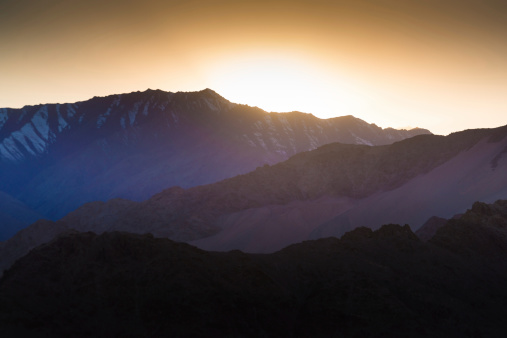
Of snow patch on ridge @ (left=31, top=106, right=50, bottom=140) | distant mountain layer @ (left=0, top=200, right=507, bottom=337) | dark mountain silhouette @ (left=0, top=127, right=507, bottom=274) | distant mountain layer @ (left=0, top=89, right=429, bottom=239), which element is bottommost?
distant mountain layer @ (left=0, top=200, right=507, bottom=337)

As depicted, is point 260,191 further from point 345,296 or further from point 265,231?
point 345,296

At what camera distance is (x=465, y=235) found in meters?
37.3

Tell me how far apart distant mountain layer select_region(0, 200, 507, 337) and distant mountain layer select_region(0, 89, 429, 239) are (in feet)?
344

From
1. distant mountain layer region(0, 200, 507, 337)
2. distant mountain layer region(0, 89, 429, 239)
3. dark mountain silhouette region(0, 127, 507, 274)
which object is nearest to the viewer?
distant mountain layer region(0, 200, 507, 337)

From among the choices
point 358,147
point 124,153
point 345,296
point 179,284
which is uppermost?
point 124,153

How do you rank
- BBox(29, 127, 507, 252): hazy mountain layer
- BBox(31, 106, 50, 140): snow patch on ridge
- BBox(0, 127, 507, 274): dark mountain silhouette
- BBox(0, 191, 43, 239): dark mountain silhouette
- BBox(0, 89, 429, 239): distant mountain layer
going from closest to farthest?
BBox(0, 127, 507, 274): dark mountain silhouette, BBox(29, 127, 507, 252): hazy mountain layer, BBox(0, 191, 43, 239): dark mountain silhouette, BBox(0, 89, 429, 239): distant mountain layer, BBox(31, 106, 50, 140): snow patch on ridge

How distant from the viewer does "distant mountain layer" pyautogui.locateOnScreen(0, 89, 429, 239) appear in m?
145

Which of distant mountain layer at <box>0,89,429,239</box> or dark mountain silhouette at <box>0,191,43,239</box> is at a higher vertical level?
distant mountain layer at <box>0,89,429,239</box>

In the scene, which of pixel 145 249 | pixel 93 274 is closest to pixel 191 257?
pixel 145 249

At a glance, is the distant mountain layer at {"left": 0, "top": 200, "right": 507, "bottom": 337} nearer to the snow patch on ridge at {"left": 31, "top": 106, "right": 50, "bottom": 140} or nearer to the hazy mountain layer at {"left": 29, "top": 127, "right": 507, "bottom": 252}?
the hazy mountain layer at {"left": 29, "top": 127, "right": 507, "bottom": 252}

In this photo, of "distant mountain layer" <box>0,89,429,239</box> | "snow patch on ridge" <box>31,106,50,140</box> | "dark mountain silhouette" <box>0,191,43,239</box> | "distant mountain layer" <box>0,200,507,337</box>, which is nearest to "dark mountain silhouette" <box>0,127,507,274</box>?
"distant mountain layer" <box>0,200,507,337</box>

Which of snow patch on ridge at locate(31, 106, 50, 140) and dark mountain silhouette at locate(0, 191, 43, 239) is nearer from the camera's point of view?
dark mountain silhouette at locate(0, 191, 43, 239)

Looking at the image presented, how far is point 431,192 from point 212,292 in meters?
51.2

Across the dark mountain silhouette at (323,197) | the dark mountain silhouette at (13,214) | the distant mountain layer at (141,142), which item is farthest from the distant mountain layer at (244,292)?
the distant mountain layer at (141,142)
